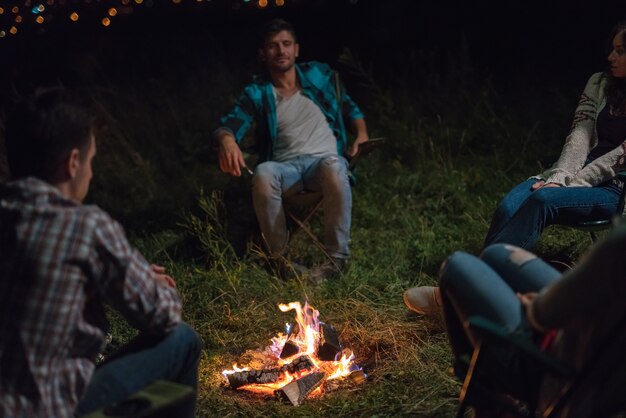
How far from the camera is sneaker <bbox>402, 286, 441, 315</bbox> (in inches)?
153

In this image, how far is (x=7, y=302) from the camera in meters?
2.09

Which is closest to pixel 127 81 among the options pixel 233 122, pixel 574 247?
pixel 233 122

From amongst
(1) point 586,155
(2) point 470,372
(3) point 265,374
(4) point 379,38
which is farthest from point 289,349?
(4) point 379,38

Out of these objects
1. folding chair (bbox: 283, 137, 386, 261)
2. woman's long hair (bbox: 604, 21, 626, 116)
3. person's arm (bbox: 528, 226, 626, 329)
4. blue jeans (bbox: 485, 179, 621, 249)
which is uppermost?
woman's long hair (bbox: 604, 21, 626, 116)

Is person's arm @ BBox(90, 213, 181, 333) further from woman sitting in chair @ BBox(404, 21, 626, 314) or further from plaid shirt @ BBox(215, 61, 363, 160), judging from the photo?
plaid shirt @ BBox(215, 61, 363, 160)

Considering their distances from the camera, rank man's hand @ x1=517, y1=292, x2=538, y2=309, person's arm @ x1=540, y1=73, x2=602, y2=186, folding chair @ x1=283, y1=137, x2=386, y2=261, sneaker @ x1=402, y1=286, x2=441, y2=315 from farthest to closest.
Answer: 1. folding chair @ x1=283, y1=137, x2=386, y2=261
2. person's arm @ x1=540, y1=73, x2=602, y2=186
3. sneaker @ x1=402, y1=286, x2=441, y2=315
4. man's hand @ x1=517, y1=292, x2=538, y2=309

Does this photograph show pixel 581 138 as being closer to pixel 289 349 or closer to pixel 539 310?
pixel 289 349

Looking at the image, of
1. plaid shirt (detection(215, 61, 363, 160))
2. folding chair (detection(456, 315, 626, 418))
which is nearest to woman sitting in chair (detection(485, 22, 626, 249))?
plaid shirt (detection(215, 61, 363, 160))

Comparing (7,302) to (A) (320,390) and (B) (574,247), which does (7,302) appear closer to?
(A) (320,390)

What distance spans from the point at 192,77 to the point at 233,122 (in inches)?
123

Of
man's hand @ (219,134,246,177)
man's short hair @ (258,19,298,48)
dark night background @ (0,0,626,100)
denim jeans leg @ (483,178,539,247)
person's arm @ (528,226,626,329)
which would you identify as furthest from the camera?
dark night background @ (0,0,626,100)

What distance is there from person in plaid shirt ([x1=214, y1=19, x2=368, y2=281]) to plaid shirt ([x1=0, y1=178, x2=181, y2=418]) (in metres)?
2.55

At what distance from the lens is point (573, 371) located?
2.19m

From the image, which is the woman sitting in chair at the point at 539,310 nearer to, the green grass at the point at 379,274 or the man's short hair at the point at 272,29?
the green grass at the point at 379,274
